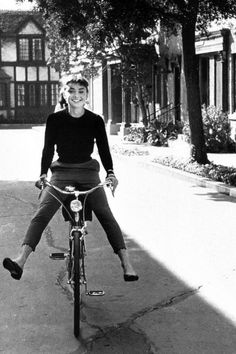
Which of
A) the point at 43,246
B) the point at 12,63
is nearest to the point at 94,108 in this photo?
the point at 12,63

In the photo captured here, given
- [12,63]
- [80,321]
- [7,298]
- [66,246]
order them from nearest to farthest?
[80,321], [7,298], [66,246], [12,63]

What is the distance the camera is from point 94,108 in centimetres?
4075

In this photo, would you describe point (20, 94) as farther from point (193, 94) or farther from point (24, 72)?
point (193, 94)

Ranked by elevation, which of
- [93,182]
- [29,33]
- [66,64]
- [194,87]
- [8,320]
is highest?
[29,33]

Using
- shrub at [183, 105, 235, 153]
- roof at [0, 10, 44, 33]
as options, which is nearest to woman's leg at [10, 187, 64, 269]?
shrub at [183, 105, 235, 153]

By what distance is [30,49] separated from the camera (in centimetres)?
5422

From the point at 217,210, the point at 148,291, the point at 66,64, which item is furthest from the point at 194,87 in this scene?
the point at 66,64

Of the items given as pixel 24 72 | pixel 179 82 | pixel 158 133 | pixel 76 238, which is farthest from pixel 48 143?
pixel 24 72

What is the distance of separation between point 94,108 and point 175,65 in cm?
1216

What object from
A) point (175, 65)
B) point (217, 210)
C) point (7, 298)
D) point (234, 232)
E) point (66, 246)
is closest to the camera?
point (7, 298)

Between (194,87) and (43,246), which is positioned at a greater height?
(194,87)

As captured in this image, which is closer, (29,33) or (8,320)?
(8,320)

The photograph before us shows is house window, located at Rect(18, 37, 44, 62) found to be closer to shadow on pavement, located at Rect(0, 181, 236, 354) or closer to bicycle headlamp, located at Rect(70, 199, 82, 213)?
shadow on pavement, located at Rect(0, 181, 236, 354)

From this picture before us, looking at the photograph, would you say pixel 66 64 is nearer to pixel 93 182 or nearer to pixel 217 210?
pixel 217 210
